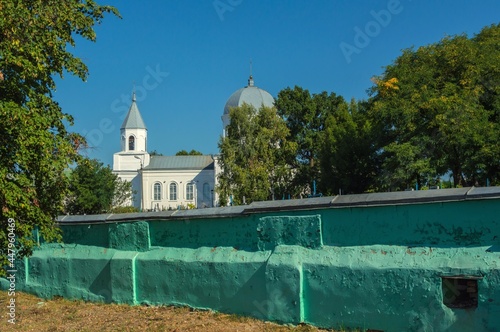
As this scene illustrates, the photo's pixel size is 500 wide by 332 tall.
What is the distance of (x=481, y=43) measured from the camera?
2802cm

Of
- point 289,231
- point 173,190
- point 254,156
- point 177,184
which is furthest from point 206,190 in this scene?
point 289,231

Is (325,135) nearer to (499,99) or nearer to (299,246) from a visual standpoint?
(499,99)

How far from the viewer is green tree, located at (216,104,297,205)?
145 feet

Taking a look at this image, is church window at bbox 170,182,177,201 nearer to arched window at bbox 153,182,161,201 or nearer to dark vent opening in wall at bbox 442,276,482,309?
arched window at bbox 153,182,161,201

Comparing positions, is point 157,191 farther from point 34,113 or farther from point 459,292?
point 459,292

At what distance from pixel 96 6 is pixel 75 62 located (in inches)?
47.2

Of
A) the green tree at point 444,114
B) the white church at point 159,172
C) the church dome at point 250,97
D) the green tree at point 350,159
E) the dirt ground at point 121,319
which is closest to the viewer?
the dirt ground at point 121,319

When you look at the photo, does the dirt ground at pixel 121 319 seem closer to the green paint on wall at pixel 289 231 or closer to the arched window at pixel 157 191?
the green paint on wall at pixel 289 231

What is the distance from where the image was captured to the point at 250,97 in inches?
2736

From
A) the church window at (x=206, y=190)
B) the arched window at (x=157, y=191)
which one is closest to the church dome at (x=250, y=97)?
the church window at (x=206, y=190)

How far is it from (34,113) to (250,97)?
199ft

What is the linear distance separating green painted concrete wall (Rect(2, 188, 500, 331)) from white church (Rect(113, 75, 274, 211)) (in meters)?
61.7

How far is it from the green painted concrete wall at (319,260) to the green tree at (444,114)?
1787 centimetres

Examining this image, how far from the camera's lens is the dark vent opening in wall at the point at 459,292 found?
6516mm
